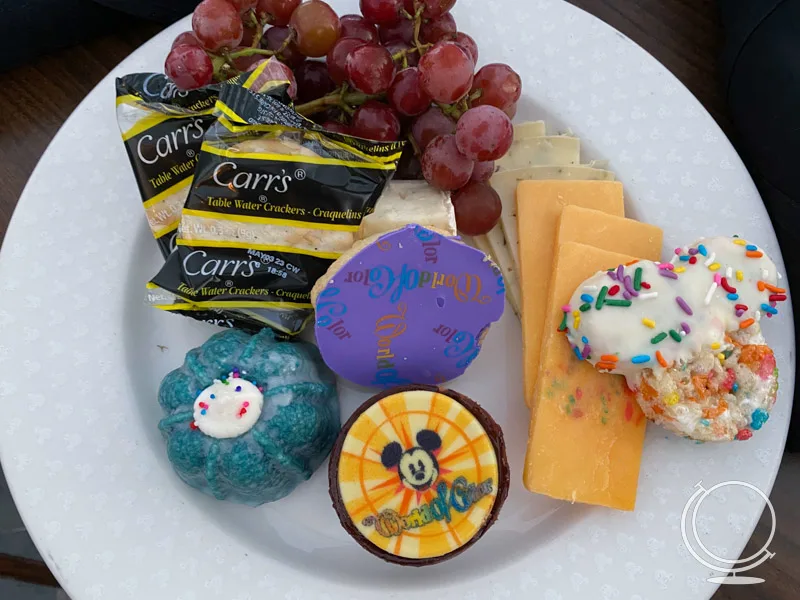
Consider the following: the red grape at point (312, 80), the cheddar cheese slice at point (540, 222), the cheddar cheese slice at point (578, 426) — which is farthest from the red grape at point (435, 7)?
the cheddar cheese slice at point (578, 426)

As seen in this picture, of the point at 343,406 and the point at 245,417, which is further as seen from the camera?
the point at 343,406

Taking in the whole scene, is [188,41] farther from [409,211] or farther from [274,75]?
[409,211]

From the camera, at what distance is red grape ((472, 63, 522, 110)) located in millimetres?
1116

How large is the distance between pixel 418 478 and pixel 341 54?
2.35ft

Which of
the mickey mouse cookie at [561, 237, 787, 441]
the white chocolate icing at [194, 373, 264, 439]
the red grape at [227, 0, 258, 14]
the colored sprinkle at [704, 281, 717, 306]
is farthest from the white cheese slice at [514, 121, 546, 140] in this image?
the white chocolate icing at [194, 373, 264, 439]

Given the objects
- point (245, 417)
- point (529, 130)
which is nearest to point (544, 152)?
point (529, 130)

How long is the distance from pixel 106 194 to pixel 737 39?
1.34 m

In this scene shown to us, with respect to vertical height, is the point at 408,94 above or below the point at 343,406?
above

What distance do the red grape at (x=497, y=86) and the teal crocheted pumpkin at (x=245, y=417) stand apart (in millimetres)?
559

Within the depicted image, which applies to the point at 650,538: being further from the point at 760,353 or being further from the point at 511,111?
the point at 511,111

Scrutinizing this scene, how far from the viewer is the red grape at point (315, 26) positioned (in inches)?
43.5

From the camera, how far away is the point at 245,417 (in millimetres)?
1052

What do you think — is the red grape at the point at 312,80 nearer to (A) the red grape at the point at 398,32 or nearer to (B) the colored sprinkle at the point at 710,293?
(A) the red grape at the point at 398,32

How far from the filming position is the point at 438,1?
1.07 meters
